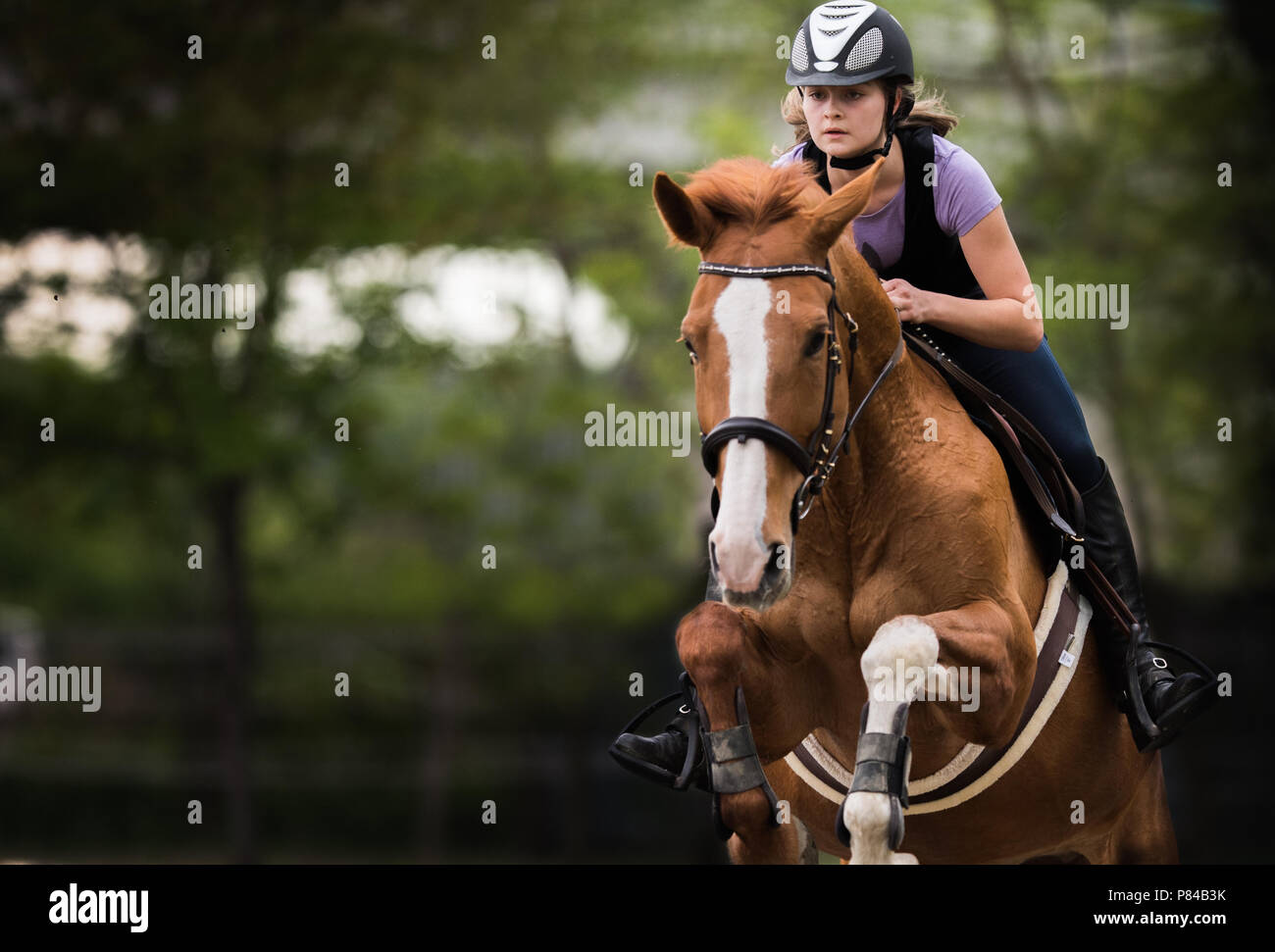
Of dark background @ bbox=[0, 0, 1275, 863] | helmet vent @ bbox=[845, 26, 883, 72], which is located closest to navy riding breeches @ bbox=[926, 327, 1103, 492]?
helmet vent @ bbox=[845, 26, 883, 72]

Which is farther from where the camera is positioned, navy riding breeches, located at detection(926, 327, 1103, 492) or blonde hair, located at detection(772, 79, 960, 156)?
navy riding breeches, located at detection(926, 327, 1103, 492)

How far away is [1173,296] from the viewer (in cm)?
1367

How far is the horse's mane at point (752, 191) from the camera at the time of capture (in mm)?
3924

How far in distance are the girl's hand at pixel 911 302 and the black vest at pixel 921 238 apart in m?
0.25

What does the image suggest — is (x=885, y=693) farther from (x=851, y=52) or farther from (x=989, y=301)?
(x=851, y=52)

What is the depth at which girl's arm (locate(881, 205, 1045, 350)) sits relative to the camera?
4.53 meters

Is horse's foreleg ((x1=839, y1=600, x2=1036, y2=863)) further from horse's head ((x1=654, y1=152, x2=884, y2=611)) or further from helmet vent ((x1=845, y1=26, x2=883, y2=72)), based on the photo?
helmet vent ((x1=845, y1=26, x2=883, y2=72))

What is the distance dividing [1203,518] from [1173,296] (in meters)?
2.38

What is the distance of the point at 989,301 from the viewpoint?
4570 mm

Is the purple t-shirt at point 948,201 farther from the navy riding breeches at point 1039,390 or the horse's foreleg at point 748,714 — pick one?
the horse's foreleg at point 748,714

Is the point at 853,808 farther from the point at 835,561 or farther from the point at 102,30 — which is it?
the point at 102,30

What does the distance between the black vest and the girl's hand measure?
253 millimetres

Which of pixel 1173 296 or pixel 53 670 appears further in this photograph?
pixel 53 670

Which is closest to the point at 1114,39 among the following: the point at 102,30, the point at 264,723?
the point at 102,30
